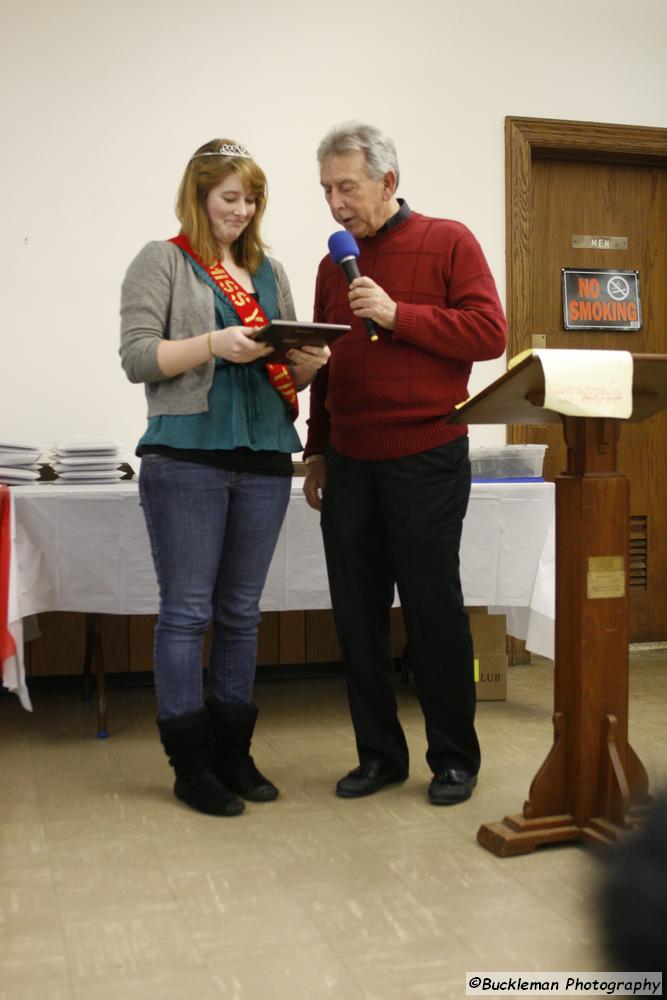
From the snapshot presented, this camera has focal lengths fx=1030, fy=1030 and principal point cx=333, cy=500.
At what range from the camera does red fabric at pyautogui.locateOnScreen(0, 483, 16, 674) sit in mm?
2664

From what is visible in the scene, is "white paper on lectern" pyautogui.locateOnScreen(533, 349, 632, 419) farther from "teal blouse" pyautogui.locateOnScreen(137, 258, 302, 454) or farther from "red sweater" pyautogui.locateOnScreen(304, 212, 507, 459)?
"teal blouse" pyautogui.locateOnScreen(137, 258, 302, 454)

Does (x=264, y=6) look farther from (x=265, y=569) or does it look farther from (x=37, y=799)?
(x=37, y=799)

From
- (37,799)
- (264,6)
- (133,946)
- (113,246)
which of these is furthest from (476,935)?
(264,6)

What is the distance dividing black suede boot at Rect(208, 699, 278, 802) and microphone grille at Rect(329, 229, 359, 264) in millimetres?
1001

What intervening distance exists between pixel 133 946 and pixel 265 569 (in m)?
0.92

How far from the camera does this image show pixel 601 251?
13.7 ft

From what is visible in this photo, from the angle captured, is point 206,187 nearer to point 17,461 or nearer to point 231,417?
point 231,417

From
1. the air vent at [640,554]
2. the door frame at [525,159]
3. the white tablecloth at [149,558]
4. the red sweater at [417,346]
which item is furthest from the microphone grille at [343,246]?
the air vent at [640,554]

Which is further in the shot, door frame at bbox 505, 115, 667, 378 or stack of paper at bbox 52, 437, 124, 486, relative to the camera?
door frame at bbox 505, 115, 667, 378

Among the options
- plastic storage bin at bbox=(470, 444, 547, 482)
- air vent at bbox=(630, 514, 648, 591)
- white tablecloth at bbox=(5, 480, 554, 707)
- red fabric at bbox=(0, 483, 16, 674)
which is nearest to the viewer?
red fabric at bbox=(0, 483, 16, 674)

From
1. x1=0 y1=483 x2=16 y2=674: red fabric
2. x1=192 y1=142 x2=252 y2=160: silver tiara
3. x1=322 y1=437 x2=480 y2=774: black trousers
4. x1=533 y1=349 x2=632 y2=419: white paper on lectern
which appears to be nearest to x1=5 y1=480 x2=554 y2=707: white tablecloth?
x1=0 y1=483 x2=16 y2=674: red fabric

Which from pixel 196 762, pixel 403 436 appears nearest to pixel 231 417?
pixel 403 436

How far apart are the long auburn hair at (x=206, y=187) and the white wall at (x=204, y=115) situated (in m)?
1.40

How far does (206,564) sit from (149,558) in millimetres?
757
